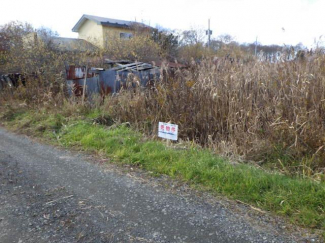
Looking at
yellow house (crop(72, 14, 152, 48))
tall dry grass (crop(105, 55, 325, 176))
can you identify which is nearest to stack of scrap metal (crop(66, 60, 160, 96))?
tall dry grass (crop(105, 55, 325, 176))

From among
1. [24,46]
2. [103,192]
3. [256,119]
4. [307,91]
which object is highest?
[24,46]

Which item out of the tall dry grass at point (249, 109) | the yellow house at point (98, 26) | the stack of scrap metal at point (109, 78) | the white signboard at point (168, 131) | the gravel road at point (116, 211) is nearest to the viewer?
the gravel road at point (116, 211)

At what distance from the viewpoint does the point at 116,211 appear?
9.77 ft

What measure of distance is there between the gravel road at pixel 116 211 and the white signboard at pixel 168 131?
115 cm

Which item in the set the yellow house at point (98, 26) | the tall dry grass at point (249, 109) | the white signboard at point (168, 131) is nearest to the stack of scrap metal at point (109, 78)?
the tall dry grass at point (249, 109)

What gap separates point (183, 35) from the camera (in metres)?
23.8

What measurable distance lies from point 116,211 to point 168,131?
2329mm

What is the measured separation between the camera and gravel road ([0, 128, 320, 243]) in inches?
101

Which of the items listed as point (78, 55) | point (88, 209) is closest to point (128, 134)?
point (88, 209)

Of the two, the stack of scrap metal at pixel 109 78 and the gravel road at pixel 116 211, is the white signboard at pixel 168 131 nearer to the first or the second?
the gravel road at pixel 116 211

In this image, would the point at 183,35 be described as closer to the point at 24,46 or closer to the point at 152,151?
the point at 24,46

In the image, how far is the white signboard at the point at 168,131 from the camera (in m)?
5.00

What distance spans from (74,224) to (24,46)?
1175 cm

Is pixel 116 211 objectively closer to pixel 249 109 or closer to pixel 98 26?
pixel 249 109
